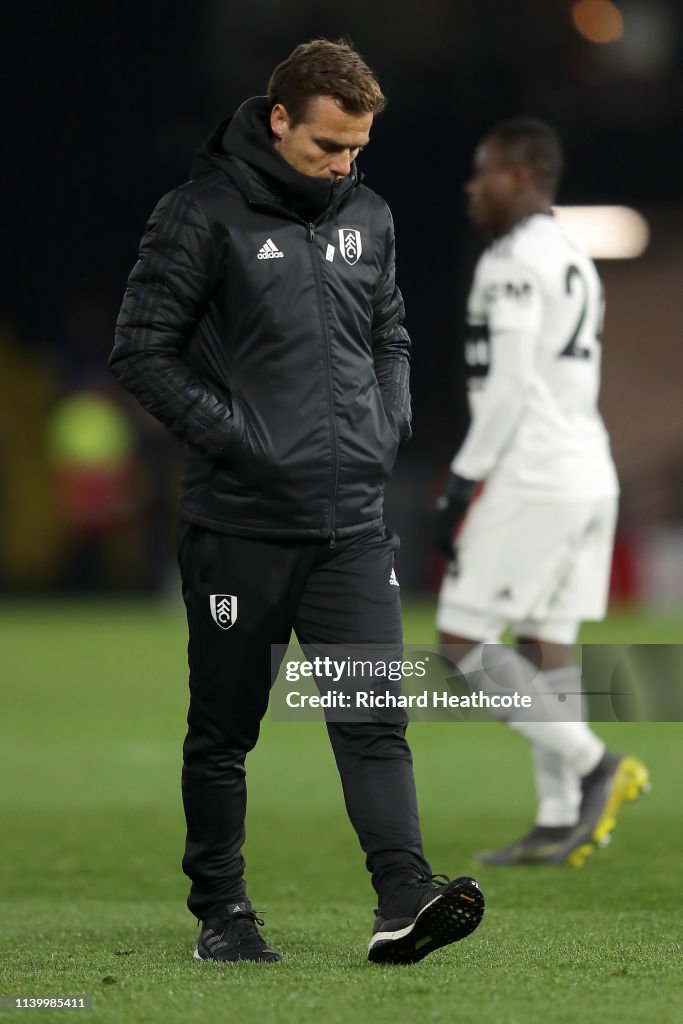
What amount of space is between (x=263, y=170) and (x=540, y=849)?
278 cm

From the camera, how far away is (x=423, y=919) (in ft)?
12.9

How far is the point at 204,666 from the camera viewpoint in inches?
166

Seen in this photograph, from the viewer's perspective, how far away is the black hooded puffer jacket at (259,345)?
406 cm

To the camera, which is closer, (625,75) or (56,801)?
(56,801)

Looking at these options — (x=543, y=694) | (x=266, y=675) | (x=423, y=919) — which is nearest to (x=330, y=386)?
(x=266, y=675)

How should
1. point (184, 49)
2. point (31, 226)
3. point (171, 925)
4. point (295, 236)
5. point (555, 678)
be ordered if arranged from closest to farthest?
point (295, 236), point (171, 925), point (555, 678), point (184, 49), point (31, 226)

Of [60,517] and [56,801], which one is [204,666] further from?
[60,517]

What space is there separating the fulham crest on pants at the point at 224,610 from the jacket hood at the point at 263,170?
880mm

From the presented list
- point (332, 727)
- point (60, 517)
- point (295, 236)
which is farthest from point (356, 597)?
point (60, 517)

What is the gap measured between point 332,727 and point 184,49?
15.0 meters

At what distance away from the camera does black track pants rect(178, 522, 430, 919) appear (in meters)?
4.13

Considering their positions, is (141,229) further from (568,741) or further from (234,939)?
(234,939)

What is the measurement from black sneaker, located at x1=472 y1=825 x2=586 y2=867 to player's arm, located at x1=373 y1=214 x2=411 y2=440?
6.77ft

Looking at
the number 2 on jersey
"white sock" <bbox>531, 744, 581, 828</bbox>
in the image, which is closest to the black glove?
the number 2 on jersey
